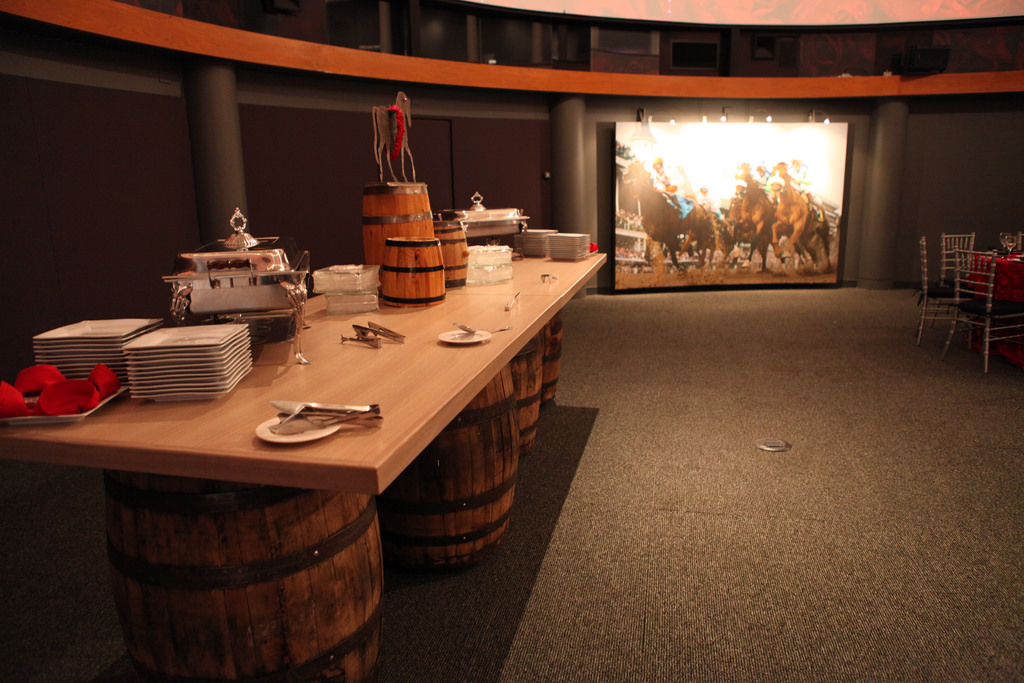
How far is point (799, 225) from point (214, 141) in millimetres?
7559

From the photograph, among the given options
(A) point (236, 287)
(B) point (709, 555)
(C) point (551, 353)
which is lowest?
(B) point (709, 555)

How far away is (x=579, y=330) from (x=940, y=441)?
3732 mm

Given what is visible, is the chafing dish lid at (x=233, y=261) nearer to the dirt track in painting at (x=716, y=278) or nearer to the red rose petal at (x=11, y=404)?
the red rose petal at (x=11, y=404)

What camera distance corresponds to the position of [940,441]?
372 centimetres

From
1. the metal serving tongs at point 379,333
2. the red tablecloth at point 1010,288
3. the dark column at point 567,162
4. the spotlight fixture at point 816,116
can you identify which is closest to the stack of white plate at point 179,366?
the metal serving tongs at point 379,333

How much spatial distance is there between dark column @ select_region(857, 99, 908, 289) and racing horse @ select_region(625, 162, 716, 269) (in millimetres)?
2262

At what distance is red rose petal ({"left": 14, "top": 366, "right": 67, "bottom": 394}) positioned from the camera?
4.49ft

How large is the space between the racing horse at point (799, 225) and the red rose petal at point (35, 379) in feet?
30.6

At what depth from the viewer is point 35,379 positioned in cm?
138

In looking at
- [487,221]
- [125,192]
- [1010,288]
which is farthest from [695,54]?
[125,192]

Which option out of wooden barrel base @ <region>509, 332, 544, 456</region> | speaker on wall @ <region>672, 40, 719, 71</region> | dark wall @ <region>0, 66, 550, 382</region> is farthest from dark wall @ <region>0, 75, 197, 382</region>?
speaker on wall @ <region>672, 40, 719, 71</region>

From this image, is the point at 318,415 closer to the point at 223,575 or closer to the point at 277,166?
the point at 223,575

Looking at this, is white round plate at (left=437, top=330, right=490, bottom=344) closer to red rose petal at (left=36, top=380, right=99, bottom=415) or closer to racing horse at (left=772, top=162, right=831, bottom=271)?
red rose petal at (left=36, top=380, right=99, bottom=415)

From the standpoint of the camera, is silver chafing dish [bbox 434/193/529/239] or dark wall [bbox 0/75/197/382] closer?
silver chafing dish [bbox 434/193/529/239]
